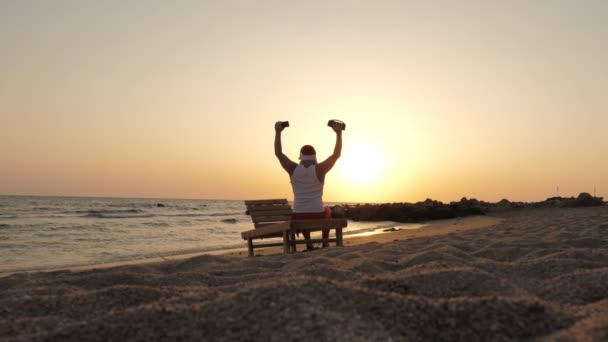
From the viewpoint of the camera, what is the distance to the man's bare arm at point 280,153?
23.5ft

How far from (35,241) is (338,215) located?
10007 millimetres

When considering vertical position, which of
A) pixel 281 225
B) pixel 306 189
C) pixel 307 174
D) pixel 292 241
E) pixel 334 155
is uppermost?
pixel 334 155

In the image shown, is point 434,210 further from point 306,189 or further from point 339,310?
point 339,310

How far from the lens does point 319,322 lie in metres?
1.97

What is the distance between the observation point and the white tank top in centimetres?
697

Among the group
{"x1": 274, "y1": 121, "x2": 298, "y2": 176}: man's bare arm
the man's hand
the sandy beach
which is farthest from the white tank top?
the sandy beach

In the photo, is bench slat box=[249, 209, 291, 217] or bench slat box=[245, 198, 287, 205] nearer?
bench slat box=[249, 209, 291, 217]

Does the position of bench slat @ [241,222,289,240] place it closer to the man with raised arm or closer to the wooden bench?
the wooden bench

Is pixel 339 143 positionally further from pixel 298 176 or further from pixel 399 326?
pixel 399 326

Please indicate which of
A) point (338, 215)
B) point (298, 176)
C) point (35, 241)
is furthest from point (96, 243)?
point (338, 215)

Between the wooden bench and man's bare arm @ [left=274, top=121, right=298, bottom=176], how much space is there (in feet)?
2.67

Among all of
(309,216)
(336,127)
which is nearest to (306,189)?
(309,216)

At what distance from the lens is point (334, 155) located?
7.17 metres

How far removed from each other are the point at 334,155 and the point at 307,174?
54 cm
